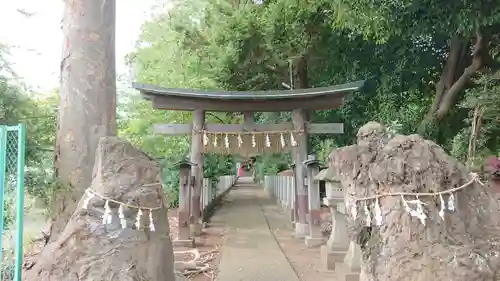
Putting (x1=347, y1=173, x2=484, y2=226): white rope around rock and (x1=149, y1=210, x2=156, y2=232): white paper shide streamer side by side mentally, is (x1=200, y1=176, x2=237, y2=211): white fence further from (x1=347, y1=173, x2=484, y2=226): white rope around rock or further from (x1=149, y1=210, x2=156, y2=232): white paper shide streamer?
(x1=347, y1=173, x2=484, y2=226): white rope around rock

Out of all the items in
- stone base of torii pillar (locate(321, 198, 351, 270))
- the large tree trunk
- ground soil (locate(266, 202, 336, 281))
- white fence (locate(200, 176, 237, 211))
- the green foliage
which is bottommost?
ground soil (locate(266, 202, 336, 281))

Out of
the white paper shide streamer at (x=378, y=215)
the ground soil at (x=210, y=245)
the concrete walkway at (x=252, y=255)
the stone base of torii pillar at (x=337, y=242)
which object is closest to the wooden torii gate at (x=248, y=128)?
the ground soil at (x=210, y=245)

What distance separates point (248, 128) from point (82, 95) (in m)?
7.23

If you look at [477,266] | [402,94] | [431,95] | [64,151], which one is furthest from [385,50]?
[477,266]

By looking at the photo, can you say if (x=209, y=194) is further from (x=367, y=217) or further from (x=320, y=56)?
(x=367, y=217)

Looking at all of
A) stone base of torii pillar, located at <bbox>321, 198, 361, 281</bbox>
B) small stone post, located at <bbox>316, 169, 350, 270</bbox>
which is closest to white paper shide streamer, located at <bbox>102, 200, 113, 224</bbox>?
stone base of torii pillar, located at <bbox>321, 198, 361, 281</bbox>

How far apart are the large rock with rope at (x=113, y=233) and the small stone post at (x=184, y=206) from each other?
21.5ft

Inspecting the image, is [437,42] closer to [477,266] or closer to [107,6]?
[107,6]

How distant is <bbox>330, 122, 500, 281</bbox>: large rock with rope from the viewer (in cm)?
249

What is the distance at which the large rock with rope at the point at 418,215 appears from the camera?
249cm

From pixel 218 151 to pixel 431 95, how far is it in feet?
25.4

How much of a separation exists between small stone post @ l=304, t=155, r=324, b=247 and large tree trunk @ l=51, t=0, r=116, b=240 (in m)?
6.17

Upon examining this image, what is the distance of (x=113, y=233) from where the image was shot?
10.4ft

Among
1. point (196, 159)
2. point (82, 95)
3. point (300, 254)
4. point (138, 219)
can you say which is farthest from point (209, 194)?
point (138, 219)
